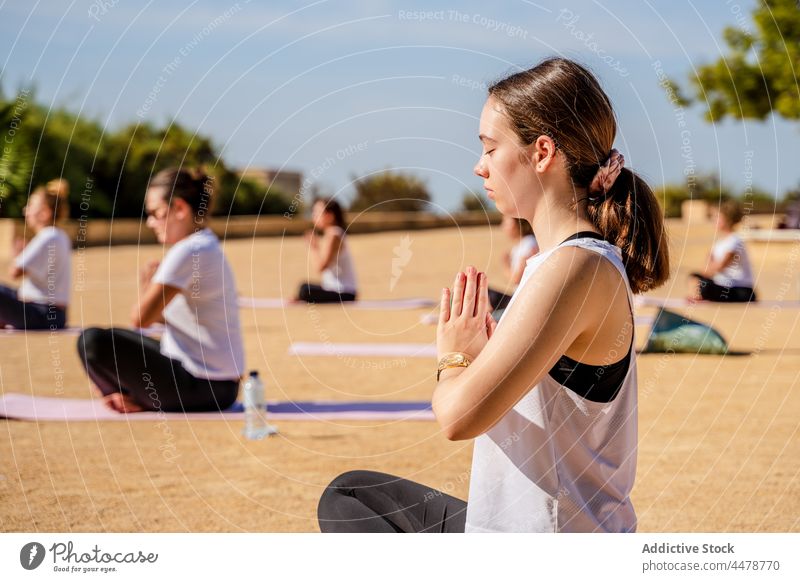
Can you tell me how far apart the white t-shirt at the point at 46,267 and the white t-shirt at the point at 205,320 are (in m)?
4.59

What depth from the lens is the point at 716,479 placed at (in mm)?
5559

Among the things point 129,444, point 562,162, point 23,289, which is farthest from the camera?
point 23,289

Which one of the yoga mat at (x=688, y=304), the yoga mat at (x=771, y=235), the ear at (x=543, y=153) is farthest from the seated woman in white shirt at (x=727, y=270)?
the yoga mat at (x=771, y=235)

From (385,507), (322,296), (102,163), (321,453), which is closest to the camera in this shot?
(385,507)

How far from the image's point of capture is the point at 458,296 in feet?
8.24

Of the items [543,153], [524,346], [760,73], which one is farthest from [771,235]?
[524,346]

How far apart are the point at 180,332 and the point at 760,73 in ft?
76.7

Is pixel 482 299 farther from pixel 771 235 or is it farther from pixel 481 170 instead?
pixel 771 235

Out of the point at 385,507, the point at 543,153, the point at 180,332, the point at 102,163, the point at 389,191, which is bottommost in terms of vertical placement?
the point at 385,507

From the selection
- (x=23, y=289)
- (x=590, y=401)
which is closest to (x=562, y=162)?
→ (x=590, y=401)

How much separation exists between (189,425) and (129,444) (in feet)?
1.82

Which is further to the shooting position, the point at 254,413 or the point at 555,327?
the point at 254,413
